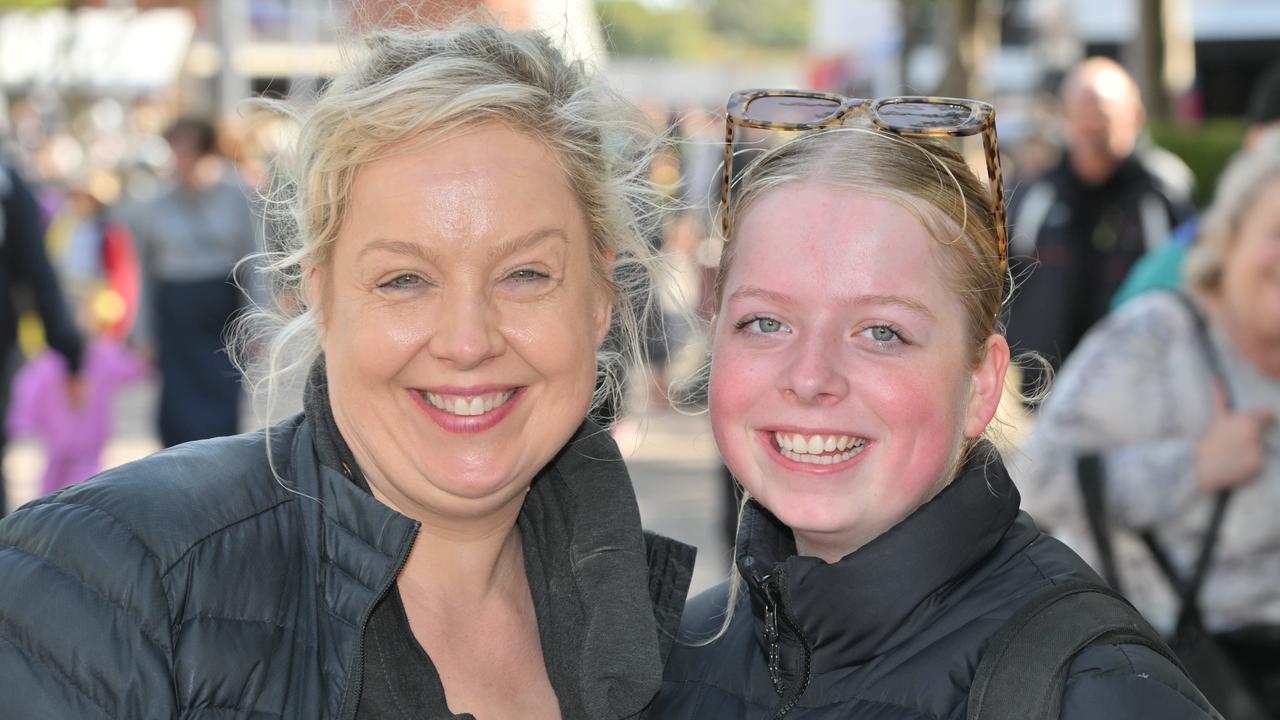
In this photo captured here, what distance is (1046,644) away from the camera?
2.01 meters

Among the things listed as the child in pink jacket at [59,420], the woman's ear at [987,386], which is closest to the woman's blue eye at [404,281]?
the woman's ear at [987,386]

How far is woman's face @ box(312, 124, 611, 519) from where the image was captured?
237 cm

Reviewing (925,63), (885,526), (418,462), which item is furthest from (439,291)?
(925,63)

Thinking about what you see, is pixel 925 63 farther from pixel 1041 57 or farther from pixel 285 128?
pixel 285 128

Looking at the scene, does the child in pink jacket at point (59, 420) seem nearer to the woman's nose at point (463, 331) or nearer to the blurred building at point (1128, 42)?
the woman's nose at point (463, 331)

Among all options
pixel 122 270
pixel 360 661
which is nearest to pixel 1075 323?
pixel 360 661

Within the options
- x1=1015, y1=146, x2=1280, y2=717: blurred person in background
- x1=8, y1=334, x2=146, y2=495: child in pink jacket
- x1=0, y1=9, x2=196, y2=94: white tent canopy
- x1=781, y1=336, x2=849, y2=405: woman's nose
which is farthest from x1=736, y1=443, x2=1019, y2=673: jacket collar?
x1=0, y1=9, x2=196, y2=94: white tent canopy

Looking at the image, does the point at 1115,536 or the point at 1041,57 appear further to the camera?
the point at 1041,57

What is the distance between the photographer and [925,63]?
34656 mm

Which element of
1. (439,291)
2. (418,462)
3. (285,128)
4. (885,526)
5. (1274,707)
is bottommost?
(1274,707)

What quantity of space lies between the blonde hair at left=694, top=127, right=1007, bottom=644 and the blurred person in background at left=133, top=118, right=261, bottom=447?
6.65m

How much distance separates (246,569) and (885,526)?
963 mm

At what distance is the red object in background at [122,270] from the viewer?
11.0 metres

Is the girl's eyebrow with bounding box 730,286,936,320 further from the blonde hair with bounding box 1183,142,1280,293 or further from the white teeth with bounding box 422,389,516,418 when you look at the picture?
the blonde hair with bounding box 1183,142,1280,293
